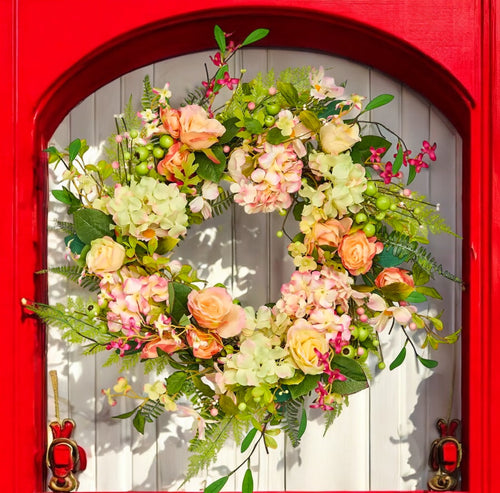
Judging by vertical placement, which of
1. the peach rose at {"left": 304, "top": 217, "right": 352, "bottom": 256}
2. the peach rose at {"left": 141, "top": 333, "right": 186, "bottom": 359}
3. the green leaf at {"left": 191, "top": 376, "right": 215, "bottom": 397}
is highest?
the peach rose at {"left": 304, "top": 217, "right": 352, "bottom": 256}

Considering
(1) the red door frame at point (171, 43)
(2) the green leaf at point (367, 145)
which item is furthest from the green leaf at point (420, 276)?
(2) the green leaf at point (367, 145)

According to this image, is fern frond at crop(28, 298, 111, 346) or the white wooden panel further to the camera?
the white wooden panel

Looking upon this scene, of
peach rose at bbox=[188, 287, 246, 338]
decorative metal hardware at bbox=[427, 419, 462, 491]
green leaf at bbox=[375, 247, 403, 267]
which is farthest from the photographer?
decorative metal hardware at bbox=[427, 419, 462, 491]

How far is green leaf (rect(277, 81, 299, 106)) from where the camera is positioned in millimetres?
1211

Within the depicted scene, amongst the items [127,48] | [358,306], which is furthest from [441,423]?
[127,48]

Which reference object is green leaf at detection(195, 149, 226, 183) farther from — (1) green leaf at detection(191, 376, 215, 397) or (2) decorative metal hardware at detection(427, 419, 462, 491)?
(2) decorative metal hardware at detection(427, 419, 462, 491)

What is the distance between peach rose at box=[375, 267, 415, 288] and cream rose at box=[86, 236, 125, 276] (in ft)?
1.61

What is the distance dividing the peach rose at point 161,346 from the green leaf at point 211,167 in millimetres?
307

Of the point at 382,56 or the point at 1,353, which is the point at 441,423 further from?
the point at 1,353

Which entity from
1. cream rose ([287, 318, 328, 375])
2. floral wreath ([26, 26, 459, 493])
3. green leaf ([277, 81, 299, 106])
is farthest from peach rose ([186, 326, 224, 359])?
green leaf ([277, 81, 299, 106])

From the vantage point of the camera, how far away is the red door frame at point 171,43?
4.23 feet

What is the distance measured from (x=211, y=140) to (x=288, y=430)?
577 mm

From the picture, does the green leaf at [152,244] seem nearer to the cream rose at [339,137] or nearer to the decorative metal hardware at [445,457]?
the cream rose at [339,137]

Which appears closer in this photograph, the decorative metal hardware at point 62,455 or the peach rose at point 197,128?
the peach rose at point 197,128
